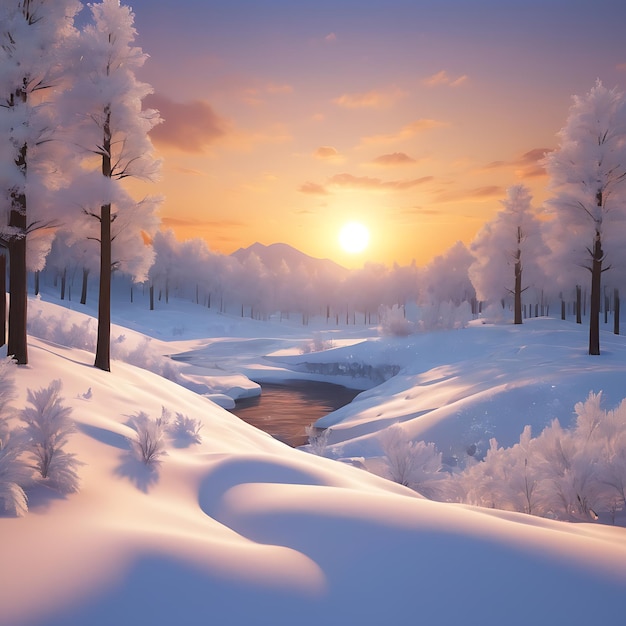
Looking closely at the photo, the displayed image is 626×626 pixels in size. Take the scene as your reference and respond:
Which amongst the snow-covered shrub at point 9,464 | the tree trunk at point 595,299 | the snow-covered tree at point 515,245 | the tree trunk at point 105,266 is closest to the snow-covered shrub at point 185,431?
the snow-covered shrub at point 9,464

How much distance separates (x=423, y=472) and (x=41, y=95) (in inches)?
461

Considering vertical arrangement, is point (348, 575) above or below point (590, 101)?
below

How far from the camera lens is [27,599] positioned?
2.38m

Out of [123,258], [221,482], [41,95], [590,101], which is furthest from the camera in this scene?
[590,101]

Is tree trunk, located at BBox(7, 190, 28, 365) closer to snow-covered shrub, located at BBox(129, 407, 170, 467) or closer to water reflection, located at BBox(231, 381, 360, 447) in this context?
snow-covered shrub, located at BBox(129, 407, 170, 467)

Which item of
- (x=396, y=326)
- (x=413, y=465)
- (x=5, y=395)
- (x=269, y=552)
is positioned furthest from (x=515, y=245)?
(x=5, y=395)

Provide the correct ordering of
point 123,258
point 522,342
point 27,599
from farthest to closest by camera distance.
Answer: point 522,342
point 123,258
point 27,599

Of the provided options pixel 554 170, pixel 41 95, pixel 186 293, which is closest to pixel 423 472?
pixel 41 95

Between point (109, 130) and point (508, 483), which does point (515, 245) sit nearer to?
point (109, 130)

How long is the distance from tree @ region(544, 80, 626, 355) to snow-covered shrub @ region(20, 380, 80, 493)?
17.7 m

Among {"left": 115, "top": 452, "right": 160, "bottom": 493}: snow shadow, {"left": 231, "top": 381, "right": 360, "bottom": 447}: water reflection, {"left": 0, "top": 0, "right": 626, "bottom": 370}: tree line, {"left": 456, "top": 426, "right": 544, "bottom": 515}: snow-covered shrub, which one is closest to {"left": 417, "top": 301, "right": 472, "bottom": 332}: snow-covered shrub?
{"left": 231, "top": 381, "right": 360, "bottom": 447}: water reflection

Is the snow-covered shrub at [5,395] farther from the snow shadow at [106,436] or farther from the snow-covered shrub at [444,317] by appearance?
the snow-covered shrub at [444,317]

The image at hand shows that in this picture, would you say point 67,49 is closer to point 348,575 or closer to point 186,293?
point 348,575

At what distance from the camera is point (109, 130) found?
11.6 m
